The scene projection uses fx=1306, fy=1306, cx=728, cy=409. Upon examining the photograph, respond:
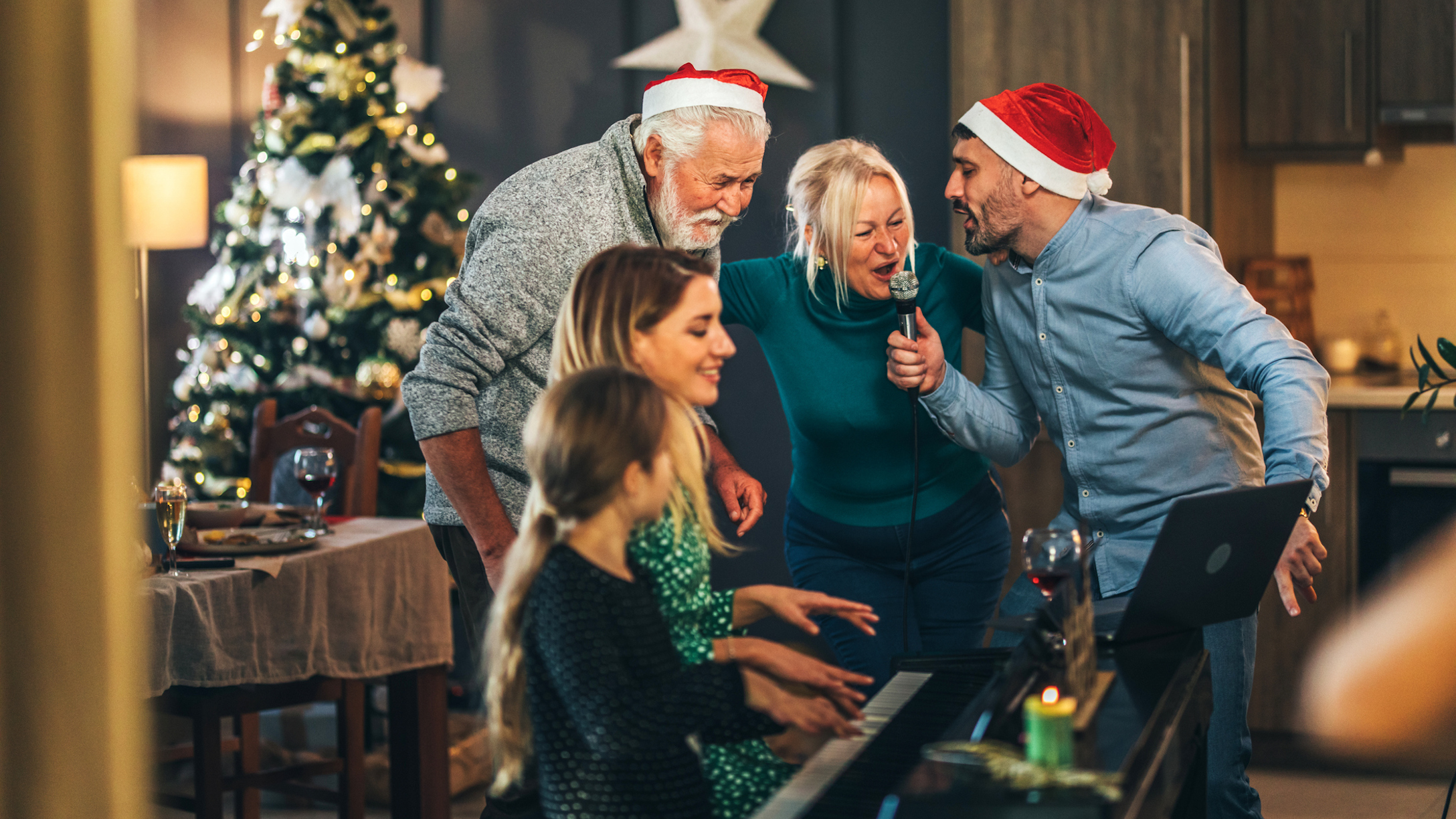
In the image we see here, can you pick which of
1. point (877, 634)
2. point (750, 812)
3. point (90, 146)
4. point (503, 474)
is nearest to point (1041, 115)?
point (877, 634)

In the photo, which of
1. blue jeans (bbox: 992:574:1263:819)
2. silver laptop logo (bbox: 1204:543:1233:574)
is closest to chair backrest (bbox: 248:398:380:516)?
blue jeans (bbox: 992:574:1263:819)

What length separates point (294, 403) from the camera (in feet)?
13.5

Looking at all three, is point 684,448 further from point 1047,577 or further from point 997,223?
point 997,223

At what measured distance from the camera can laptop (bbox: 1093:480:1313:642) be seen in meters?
1.50

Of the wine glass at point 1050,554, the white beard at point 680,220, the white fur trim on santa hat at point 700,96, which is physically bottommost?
the wine glass at point 1050,554

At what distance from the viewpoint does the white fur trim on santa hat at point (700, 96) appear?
2.12 meters

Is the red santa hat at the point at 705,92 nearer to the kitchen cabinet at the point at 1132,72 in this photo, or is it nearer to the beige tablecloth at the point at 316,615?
the beige tablecloth at the point at 316,615

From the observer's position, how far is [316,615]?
2760 millimetres

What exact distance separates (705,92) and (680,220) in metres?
0.21

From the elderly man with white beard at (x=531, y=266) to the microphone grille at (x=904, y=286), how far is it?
0.29 meters

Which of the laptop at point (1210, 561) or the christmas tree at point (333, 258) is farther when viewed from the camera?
the christmas tree at point (333, 258)

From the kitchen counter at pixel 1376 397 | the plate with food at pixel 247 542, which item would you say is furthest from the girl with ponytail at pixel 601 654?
the kitchen counter at pixel 1376 397

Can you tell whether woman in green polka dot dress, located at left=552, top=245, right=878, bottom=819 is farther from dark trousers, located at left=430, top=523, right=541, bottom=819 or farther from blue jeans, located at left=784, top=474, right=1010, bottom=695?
blue jeans, located at left=784, top=474, right=1010, bottom=695

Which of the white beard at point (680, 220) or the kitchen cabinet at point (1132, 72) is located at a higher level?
the kitchen cabinet at point (1132, 72)
